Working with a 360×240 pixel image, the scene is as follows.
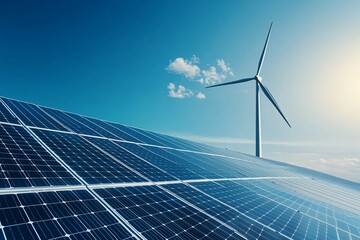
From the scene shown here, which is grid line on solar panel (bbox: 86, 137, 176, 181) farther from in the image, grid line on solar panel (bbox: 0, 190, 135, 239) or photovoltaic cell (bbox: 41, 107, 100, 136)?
grid line on solar panel (bbox: 0, 190, 135, 239)

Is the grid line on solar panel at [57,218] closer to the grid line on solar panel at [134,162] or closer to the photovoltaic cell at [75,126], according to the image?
the grid line on solar panel at [134,162]

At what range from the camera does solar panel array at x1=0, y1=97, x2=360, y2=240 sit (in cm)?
686

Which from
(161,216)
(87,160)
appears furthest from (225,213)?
(87,160)

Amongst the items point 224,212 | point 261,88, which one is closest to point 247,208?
point 224,212

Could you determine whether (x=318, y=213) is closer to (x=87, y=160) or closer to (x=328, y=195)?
(x=328, y=195)

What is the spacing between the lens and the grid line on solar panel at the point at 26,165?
26.6 ft

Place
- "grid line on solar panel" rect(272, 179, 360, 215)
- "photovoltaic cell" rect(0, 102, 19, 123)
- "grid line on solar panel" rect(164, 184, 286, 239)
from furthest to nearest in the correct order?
"grid line on solar panel" rect(272, 179, 360, 215) → "photovoltaic cell" rect(0, 102, 19, 123) → "grid line on solar panel" rect(164, 184, 286, 239)

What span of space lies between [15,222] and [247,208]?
37.3 ft

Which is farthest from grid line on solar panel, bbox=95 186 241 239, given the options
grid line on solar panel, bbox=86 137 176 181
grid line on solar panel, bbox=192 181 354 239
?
grid line on solar panel, bbox=192 181 354 239

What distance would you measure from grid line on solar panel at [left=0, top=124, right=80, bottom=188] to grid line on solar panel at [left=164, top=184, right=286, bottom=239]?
5457 millimetres

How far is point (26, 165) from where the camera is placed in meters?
9.39

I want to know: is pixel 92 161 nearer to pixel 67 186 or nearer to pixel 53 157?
pixel 53 157

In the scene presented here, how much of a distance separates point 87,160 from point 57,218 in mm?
6044

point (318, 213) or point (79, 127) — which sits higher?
point (79, 127)
